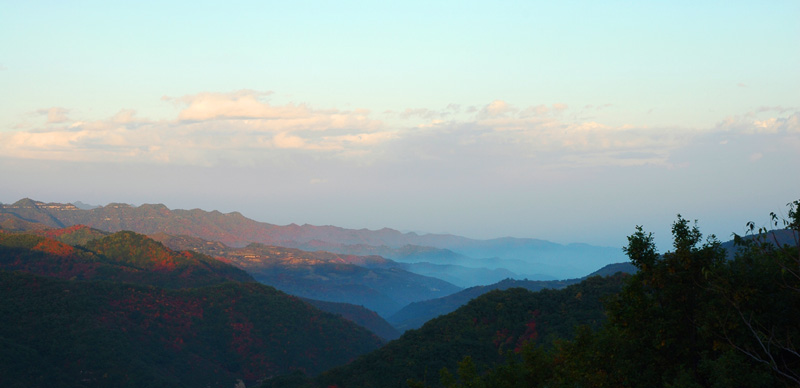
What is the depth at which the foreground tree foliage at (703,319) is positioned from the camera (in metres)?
18.5

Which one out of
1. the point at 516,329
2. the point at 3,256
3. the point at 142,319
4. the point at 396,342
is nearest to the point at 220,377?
the point at 142,319

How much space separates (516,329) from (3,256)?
131 m

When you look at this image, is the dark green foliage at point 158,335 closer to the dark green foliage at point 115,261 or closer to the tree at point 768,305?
the dark green foliage at point 115,261

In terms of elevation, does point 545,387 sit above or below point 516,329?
above

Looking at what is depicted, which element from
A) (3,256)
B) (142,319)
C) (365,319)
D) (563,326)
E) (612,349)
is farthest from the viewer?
(365,319)

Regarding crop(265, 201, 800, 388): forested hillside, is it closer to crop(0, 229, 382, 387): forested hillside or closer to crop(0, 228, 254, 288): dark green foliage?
crop(0, 229, 382, 387): forested hillside

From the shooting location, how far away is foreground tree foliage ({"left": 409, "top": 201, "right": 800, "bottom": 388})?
1855 cm

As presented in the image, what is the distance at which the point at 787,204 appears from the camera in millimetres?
19812

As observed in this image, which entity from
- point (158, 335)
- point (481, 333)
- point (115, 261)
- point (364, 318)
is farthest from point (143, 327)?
point (364, 318)

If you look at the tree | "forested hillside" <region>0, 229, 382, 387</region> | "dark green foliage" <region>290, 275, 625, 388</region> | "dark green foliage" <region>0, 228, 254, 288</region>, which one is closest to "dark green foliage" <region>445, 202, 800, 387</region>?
the tree

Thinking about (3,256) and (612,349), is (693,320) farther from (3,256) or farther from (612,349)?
(3,256)

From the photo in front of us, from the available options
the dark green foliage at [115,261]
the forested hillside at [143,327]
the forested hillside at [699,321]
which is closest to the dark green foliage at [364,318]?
the dark green foliage at [115,261]

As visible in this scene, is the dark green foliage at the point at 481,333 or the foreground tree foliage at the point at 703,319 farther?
the dark green foliage at the point at 481,333

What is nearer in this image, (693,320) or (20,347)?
(693,320)
